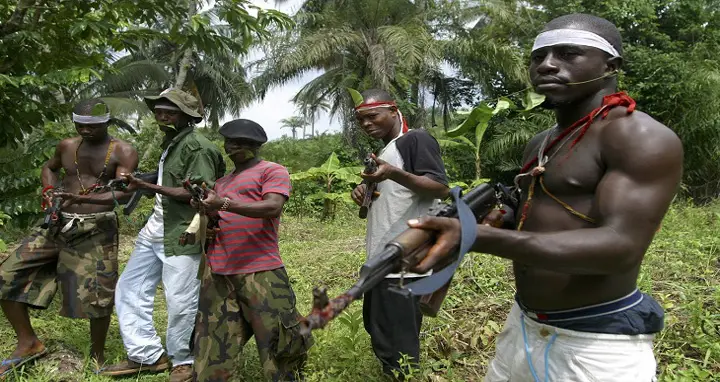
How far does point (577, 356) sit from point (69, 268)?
3328 mm

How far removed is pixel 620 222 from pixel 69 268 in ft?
11.7

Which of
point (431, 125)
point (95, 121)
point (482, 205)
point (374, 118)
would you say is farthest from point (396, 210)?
point (431, 125)

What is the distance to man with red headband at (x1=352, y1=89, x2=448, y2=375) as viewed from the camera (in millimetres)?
2990

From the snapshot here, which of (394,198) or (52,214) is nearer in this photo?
(394,198)

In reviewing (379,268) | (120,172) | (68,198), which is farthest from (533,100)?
(68,198)

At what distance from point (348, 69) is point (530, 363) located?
15609 mm

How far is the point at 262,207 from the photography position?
300 centimetres

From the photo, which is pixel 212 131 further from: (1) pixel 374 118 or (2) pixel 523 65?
(1) pixel 374 118

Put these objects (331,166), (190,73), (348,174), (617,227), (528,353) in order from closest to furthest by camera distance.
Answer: (617,227), (528,353), (348,174), (331,166), (190,73)

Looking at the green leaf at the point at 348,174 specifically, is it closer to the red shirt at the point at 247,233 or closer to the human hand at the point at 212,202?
the red shirt at the point at 247,233

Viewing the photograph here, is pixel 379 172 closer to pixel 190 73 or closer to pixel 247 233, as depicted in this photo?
pixel 247 233

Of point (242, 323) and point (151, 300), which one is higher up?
point (242, 323)

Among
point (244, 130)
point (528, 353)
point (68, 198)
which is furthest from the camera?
point (68, 198)

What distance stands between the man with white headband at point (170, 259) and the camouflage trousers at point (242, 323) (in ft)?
1.25
